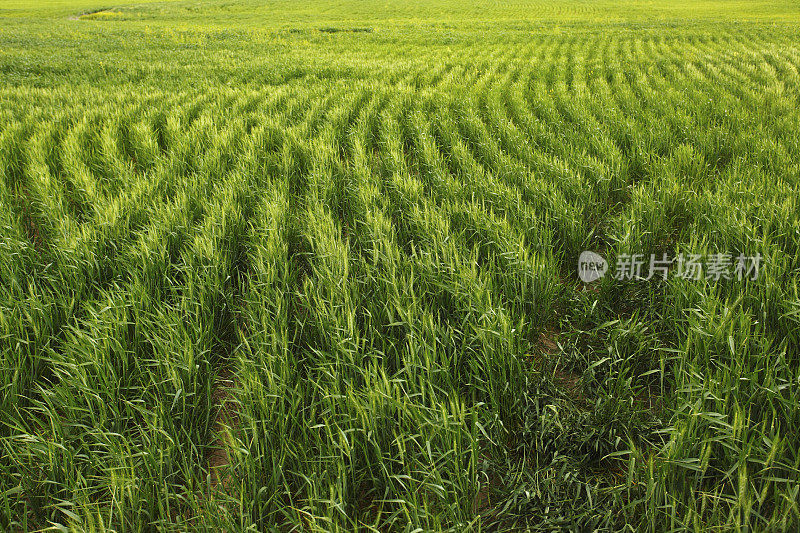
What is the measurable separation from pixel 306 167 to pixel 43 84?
7837 mm

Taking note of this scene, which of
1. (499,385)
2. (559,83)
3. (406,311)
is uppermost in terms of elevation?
(559,83)

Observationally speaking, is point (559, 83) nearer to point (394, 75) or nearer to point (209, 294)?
point (394, 75)

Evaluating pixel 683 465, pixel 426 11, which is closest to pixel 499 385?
pixel 683 465

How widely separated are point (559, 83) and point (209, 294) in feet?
25.8

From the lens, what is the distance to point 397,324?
2.07 metres

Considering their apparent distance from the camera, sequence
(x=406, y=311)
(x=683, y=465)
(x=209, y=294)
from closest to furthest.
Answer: (x=683, y=465)
(x=406, y=311)
(x=209, y=294)

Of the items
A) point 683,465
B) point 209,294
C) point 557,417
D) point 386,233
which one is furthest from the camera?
point 386,233

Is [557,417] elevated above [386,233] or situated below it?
below

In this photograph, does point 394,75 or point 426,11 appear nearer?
point 394,75

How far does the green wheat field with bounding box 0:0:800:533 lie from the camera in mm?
1477

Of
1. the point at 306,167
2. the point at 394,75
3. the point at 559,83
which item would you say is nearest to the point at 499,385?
the point at 306,167

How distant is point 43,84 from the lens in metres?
8.52

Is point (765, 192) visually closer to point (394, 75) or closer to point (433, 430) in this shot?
point (433, 430)

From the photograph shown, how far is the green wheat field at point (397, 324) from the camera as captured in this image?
4.84ft
